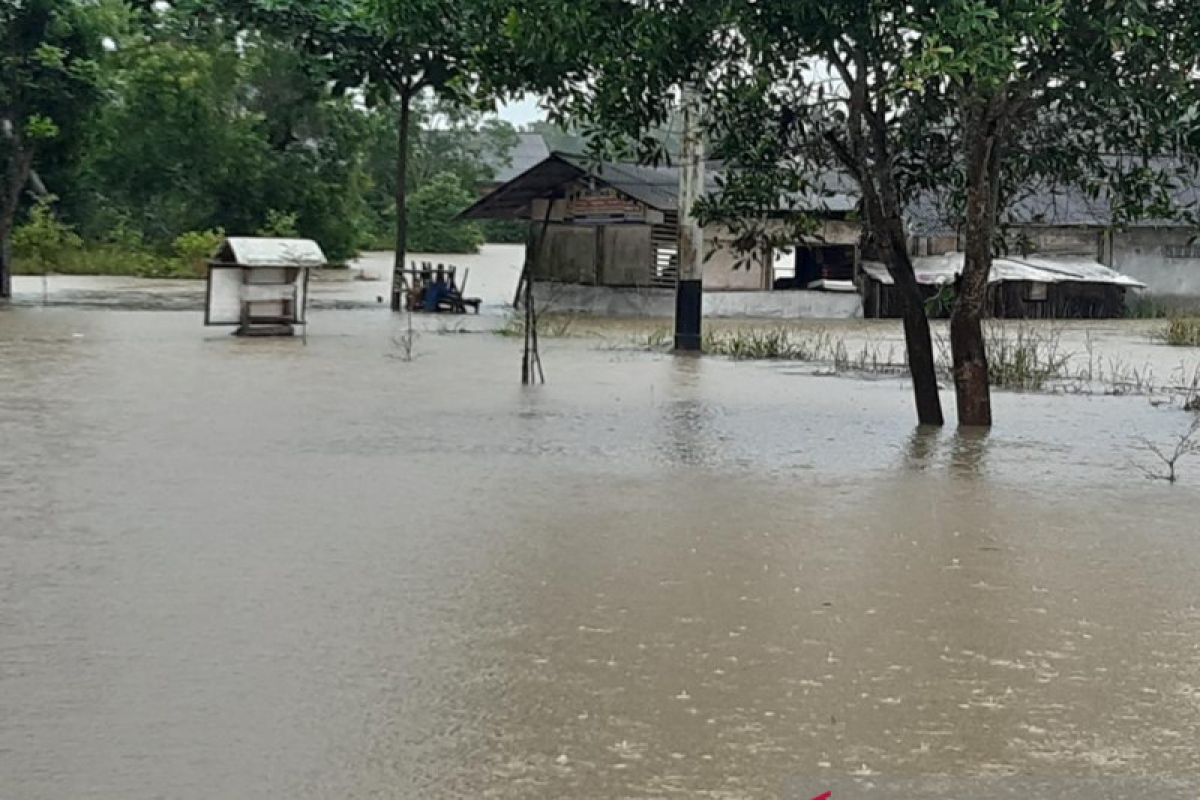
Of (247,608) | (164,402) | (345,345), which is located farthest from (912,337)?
(345,345)

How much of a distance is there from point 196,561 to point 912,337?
6.75 m

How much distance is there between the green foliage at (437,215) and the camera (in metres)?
53.8

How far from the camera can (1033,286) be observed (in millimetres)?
33438

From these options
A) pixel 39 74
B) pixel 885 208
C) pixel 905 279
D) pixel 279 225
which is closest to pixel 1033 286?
pixel 279 225

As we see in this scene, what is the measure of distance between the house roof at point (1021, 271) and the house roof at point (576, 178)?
2.29m

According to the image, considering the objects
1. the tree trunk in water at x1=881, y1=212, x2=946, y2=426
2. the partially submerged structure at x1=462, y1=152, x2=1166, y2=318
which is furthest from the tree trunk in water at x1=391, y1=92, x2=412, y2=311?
the tree trunk in water at x1=881, y1=212, x2=946, y2=426

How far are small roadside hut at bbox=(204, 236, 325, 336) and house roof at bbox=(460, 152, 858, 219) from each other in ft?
30.4

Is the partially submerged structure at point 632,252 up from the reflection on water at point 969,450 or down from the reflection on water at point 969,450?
up

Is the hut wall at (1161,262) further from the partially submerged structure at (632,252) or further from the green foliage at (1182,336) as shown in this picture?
the green foliage at (1182,336)

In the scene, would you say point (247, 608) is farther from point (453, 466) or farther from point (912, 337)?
point (912, 337)

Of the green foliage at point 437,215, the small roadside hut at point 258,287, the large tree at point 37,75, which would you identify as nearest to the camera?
the small roadside hut at point 258,287

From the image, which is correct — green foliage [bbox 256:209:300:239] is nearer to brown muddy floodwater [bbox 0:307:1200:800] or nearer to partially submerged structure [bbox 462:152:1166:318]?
partially submerged structure [bbox 462:152:1166:318]

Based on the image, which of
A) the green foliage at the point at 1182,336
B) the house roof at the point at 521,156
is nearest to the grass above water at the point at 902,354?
the green foliage at the point at 1182,336

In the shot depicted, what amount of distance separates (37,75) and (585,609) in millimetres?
23351
